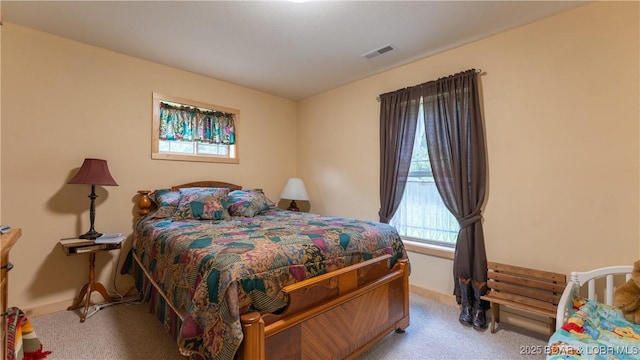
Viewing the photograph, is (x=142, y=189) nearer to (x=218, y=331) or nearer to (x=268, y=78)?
(x=268, y=78)

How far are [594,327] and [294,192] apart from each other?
3141 millimetres

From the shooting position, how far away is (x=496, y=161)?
2465 mm

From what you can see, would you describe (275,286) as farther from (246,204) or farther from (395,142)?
(395,142)

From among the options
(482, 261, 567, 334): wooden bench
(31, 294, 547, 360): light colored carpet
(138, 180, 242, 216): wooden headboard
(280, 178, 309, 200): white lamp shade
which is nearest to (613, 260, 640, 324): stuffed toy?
(482, 261, 567, 334): wooden bench

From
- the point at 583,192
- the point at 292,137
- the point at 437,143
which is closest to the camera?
the point at 583,192

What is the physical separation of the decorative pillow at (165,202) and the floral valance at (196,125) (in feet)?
2.21

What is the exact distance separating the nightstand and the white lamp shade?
202 centimetres

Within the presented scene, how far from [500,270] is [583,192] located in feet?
2.77

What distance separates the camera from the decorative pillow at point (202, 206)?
2.69 metres

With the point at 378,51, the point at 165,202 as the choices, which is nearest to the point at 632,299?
the point at 378,51

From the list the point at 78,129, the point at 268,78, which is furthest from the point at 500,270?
the point at 78,129

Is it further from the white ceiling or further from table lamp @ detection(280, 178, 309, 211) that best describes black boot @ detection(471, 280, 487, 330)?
table lamp @ detection(280, 178, 309, 211)

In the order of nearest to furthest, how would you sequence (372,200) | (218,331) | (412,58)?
(218,331) < (412,58) < (372,200)

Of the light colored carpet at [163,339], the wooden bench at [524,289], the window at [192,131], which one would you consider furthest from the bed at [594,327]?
the window at [192,131]
